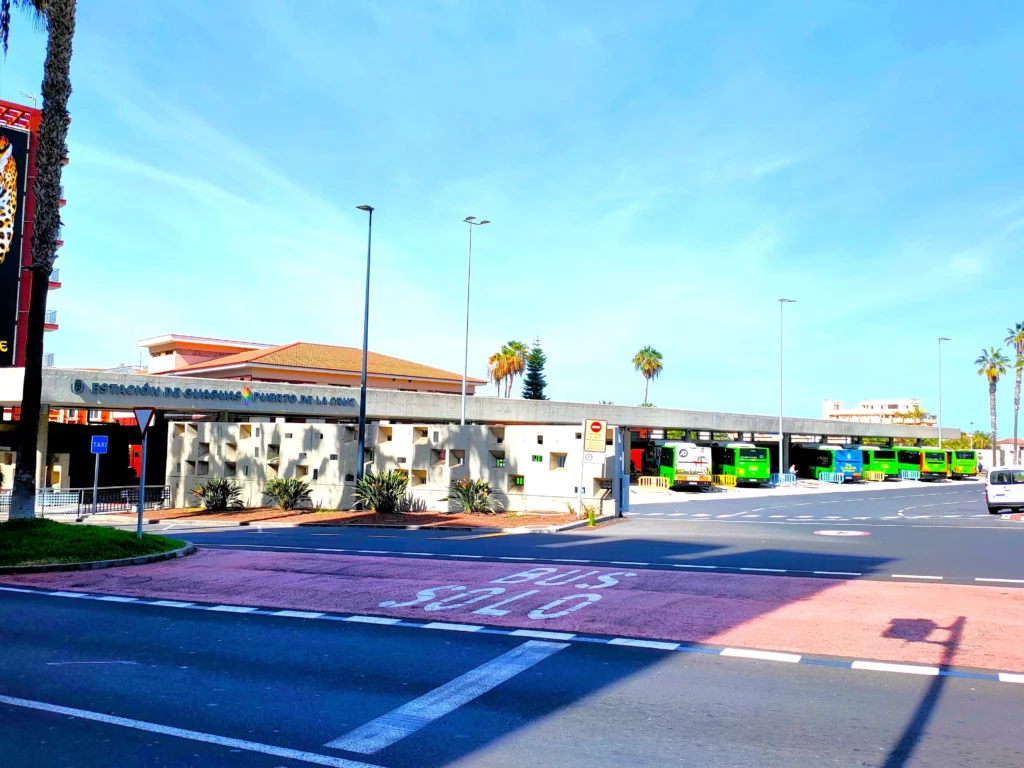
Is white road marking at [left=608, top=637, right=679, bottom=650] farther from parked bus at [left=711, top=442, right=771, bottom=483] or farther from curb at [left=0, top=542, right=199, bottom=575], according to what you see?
parked bus at [left=711, top=442, right=771, bottom=483]

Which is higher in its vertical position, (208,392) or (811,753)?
(208,392)

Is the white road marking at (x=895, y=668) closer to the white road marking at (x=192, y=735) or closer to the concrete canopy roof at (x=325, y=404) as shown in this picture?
the white road marking at (x=192, y=735)

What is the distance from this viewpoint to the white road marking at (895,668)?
7926 millimetres

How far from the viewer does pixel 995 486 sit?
1337 inches

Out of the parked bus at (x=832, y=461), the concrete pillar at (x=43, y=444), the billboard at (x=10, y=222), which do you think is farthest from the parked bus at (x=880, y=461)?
the billboard at (x=10, y=222)

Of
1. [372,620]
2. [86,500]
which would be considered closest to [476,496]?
[86,500]

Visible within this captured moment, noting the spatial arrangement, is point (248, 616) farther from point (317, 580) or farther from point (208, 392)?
point (208, 392)

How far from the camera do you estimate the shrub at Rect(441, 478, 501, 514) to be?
2877 centimetres

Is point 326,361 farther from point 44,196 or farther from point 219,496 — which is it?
point 44,196

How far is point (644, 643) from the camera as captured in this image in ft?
30.1

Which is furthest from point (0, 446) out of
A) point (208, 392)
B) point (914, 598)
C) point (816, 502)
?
point (914, 598)

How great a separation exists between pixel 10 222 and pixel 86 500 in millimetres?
22968

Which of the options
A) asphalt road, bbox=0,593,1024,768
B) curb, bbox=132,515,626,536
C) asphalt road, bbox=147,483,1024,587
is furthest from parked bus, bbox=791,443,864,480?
asphalt road, bbox=0,593,1024,768

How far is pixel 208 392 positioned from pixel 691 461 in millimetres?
27584
